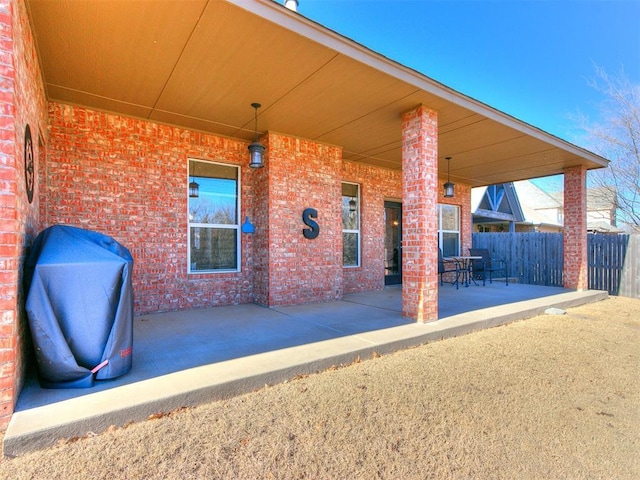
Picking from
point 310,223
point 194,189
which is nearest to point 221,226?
point 194,189

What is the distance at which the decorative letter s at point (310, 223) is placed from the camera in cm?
607

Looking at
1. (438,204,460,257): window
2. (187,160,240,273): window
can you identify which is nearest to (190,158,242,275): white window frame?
(187,160,240,273): window

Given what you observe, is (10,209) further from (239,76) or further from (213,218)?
(213,218)

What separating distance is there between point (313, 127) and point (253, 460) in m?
4.74

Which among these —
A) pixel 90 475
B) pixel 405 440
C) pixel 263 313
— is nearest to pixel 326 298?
pixel 263 313

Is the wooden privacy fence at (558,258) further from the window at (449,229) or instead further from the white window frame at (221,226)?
the white window frame at (221,226)

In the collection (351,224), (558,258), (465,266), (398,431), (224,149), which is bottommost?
(398,431)

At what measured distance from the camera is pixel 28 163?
2.79m

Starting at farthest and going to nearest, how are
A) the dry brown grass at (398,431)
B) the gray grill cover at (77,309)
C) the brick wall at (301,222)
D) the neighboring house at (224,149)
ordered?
the brick wall at (301,222) < the neighboring house at (224,149) < the gray grill cover at (77,309) < the dry brown grass at (398,431)

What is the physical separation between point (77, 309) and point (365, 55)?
11.5 feet

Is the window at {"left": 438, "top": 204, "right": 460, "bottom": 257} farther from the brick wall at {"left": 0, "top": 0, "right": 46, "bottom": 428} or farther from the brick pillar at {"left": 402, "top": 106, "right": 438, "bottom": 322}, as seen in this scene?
the brick wall at {"left": 0, "top": 0, "right": 46, "bottom": 428}

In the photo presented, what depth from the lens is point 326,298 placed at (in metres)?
6.36

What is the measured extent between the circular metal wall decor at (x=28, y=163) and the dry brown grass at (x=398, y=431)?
2014 mm

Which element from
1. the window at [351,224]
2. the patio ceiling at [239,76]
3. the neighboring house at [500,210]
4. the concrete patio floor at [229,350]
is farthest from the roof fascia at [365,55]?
the neighboring house at [500,210]
